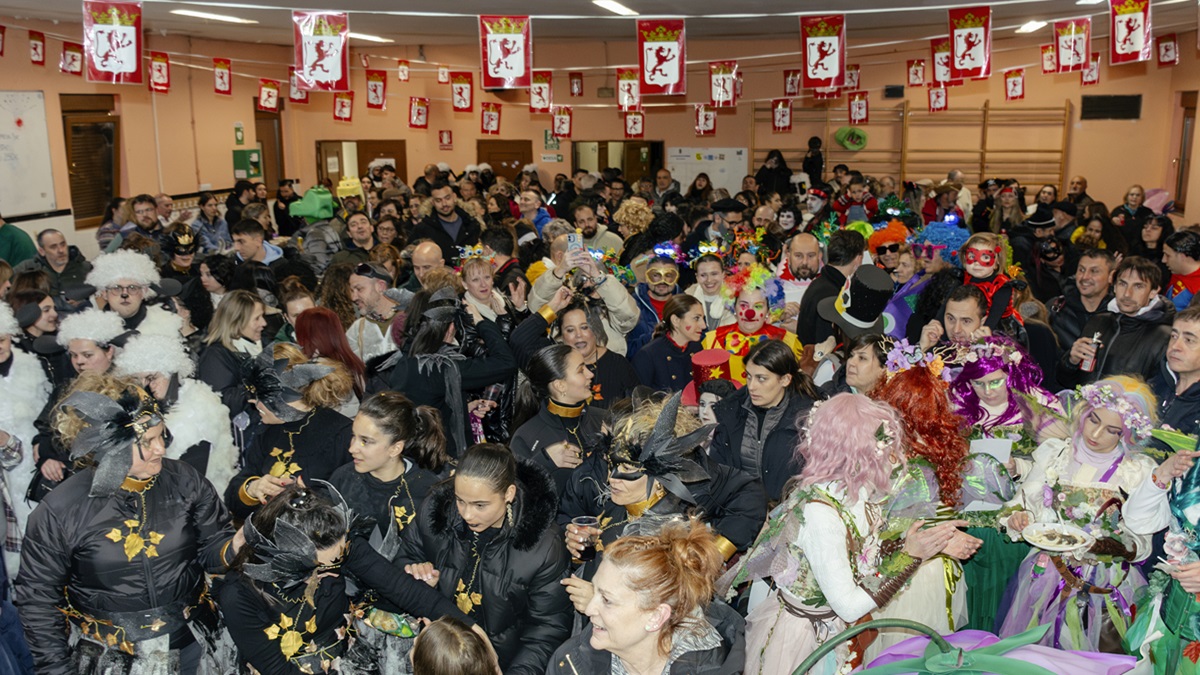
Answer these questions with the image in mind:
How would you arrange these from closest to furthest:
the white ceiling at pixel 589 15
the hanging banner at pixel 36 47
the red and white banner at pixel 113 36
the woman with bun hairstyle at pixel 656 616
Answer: the woman with bun hairstyle at pixel 656 616 → the red and white banner at pixel 113 36 → the white ceiling at pixel 589 15 → the hanging banner at pixel 36 47

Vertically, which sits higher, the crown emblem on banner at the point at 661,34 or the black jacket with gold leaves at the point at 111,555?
the crown emblem on banner at the point at 661,34

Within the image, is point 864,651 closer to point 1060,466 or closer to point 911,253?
point 1060,466

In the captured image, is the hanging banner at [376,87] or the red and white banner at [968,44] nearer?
the red and white banner at [968,44]

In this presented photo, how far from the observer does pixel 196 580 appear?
3.43m

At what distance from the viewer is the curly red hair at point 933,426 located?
390cm

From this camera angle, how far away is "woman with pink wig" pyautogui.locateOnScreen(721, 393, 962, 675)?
315cm

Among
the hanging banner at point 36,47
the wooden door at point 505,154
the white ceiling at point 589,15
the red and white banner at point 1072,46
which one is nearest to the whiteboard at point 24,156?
the hanging banner at point 36,47

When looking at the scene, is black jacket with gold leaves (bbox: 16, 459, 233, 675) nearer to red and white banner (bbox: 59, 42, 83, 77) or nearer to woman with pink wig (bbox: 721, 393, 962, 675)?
woman with pink wig (bbox: 721, 393, 962, 675)

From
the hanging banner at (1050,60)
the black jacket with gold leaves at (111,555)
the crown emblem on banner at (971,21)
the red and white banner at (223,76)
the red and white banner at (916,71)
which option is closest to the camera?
the black jacket with gold leaves at (111,555)

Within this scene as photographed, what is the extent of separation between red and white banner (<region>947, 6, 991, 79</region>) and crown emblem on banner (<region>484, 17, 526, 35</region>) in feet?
15.4

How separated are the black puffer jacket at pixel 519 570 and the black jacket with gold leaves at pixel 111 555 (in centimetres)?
76

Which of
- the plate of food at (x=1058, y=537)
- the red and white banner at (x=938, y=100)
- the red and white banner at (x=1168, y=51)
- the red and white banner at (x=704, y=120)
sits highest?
the red and white banner at (x=1168, y=51)

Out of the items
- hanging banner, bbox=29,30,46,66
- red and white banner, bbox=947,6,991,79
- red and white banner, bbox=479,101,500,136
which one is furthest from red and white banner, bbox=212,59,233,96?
red and white banner, bbox=947,6,991,79

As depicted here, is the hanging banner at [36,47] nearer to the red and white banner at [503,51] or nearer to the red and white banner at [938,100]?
the red and white banner at [503,51]
